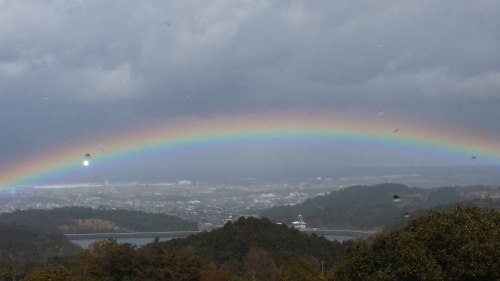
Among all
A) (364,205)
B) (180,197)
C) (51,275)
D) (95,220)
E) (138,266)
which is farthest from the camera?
(180,197)

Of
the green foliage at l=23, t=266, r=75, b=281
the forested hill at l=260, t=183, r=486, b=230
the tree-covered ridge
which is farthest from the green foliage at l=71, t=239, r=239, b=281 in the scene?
the forested hill at l=260, t=183, r=486, b=230

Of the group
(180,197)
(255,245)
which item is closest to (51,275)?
(255,245)

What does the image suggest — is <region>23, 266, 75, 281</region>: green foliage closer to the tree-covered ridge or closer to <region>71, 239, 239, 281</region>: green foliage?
<region>71, 239, 239, 281</region>: green foliage

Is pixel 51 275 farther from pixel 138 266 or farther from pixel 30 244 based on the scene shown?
pixel 30 244

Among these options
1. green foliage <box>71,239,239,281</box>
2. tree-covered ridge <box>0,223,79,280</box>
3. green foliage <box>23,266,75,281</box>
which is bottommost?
tree-covered ridge <box>0,223,79,280</box>

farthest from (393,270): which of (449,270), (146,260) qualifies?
(146,260)

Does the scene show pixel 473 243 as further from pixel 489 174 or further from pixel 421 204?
pixel 489 174

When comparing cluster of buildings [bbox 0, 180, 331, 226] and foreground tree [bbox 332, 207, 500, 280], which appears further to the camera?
cluster of buildings [bbox 0, 180, 331, 226]
